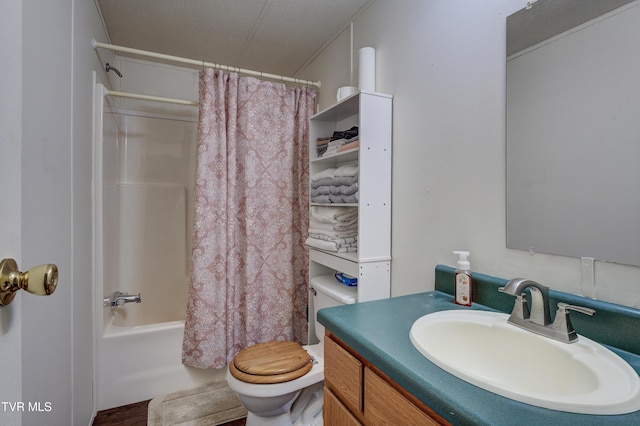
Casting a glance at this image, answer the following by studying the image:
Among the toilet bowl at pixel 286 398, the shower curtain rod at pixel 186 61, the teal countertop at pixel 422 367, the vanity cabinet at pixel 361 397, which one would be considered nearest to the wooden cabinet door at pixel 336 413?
the vanity cabinet at pixel 361 397

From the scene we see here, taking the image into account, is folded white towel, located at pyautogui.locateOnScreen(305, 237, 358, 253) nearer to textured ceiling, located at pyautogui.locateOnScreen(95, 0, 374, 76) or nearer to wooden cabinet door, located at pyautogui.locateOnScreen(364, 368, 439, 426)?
wooden cabinet door, located at pyautogui.locateOnScreen(364, 368, 439, 426)

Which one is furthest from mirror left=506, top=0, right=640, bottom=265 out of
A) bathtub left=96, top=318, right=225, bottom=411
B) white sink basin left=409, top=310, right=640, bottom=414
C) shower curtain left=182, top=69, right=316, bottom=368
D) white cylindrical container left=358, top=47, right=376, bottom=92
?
bathtub left=96, top=318, right=225, bottom=411

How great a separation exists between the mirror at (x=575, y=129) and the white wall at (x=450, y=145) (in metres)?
0.05

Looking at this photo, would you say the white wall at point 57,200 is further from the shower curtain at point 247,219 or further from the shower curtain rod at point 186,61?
the shower curtain at point 247,219

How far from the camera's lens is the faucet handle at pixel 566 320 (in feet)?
2.41

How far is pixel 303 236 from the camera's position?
2107 mm

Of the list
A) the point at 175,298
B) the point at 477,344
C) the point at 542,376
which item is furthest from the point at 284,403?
the point at 175,298

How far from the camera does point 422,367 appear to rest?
65cm

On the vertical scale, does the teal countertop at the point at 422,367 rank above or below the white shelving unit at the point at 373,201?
below

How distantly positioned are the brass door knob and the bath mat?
1.50 metres

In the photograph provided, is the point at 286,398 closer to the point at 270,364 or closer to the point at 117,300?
the point at 270,364

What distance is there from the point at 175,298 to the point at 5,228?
226cm

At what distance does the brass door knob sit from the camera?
49cm

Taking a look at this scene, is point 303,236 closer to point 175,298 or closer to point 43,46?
point 175,298
